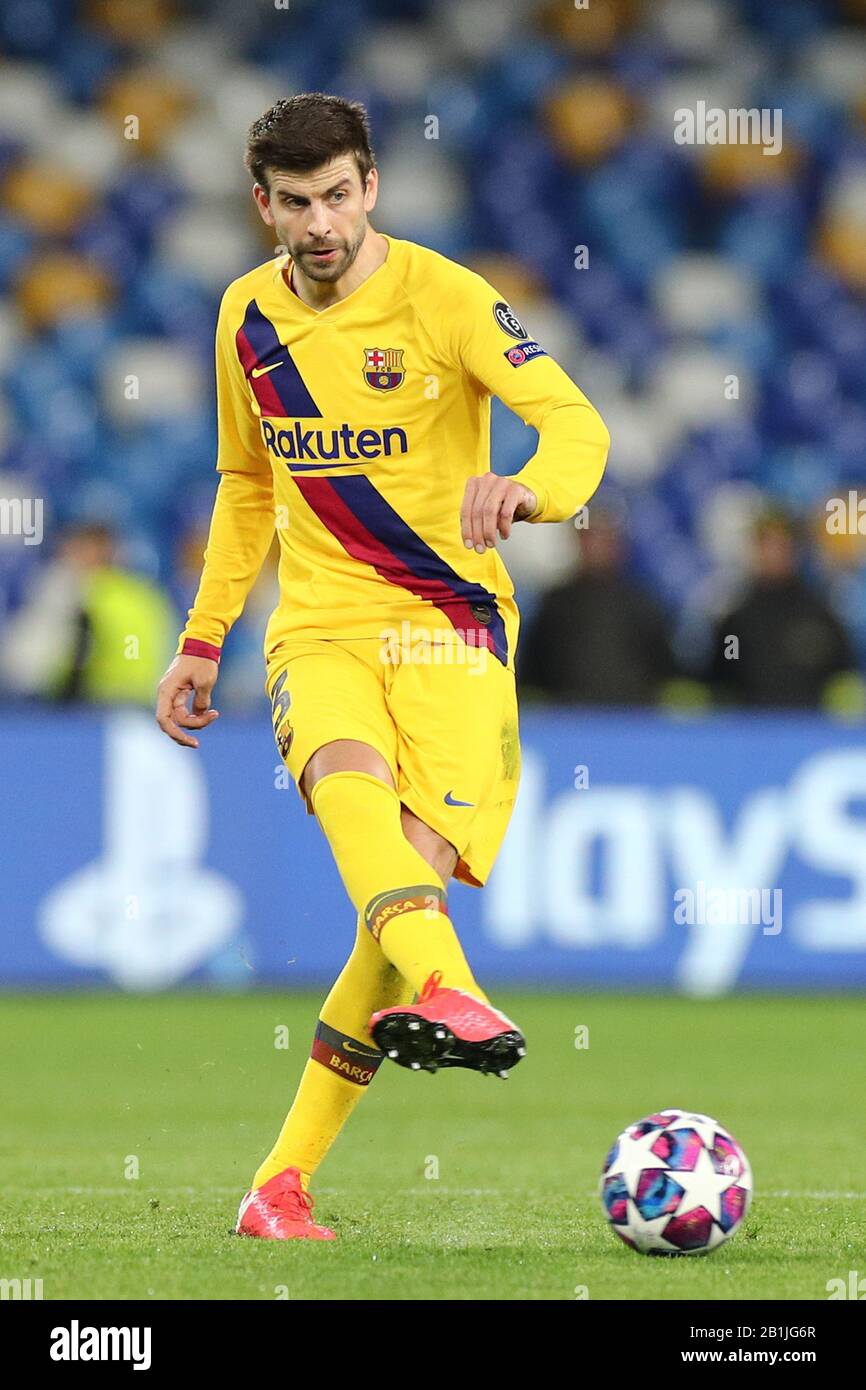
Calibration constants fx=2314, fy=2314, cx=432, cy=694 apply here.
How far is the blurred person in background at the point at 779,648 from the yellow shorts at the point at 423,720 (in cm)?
667

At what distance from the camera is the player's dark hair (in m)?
4.52

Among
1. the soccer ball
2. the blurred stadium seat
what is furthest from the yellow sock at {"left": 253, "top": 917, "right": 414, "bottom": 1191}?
the blurred stadium seat

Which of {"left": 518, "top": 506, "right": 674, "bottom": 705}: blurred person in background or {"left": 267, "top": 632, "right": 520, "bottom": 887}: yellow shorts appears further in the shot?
{"left": 518, "top": 506, "right": 674, "bottom": 705}: blurred person in background

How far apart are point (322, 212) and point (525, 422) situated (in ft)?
1.97

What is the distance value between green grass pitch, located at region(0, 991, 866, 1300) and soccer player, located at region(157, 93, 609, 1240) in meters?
0.44

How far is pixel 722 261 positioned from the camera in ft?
52.9

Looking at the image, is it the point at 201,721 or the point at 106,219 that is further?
the point at 106,219

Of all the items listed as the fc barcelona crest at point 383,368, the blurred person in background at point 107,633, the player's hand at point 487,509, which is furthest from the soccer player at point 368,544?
the blurred person in background at point 107,633

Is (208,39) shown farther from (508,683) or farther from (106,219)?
(508,683)

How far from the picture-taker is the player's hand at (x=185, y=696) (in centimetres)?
509

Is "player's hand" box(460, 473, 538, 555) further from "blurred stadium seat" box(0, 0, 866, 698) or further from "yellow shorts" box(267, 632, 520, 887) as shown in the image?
"blurred stadium seat" box(0, 0, 866, 698)

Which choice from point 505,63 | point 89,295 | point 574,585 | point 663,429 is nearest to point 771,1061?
point 574,585

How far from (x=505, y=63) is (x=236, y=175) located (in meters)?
2.11

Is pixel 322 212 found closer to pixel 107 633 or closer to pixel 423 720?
pixel 423 720
